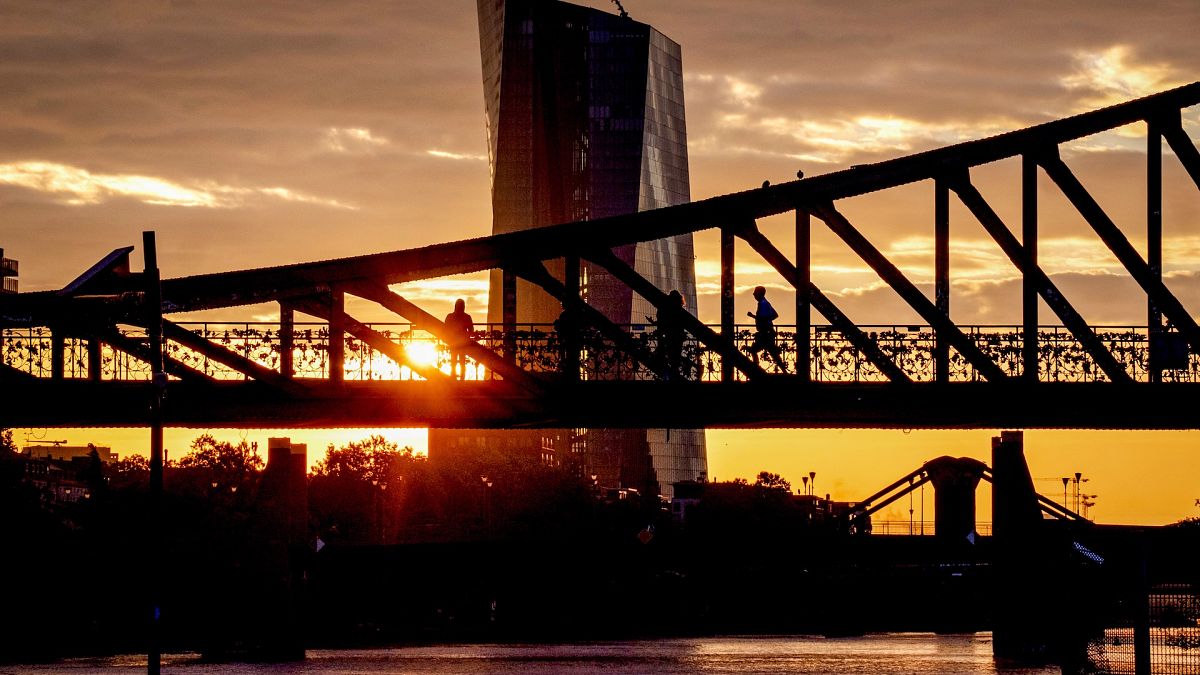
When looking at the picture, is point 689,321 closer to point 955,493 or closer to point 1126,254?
point 1126,254

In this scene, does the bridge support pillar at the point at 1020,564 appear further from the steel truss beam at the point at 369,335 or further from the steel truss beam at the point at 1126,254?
the steel truss beam at the point at 369,335

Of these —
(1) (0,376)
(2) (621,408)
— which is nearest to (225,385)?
(1) (0,376)

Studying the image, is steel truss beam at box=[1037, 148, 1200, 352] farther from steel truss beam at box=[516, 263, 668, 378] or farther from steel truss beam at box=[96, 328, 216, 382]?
steel truss beam at box=[96, 328, 216, 382]

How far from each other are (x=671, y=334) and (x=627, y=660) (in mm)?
6865

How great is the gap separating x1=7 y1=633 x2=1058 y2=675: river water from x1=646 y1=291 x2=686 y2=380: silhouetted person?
610 centimetres

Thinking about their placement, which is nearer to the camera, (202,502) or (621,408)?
(621,408)

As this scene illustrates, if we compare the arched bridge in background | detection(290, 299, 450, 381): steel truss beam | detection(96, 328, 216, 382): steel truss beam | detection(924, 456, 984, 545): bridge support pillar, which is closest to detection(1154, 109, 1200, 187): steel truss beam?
the arched bridge in background

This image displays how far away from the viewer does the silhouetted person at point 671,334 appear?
39.1 metres

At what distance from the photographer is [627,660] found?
41844 millimetres

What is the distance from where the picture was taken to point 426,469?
158250mm

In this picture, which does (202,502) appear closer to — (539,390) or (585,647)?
(585,647)

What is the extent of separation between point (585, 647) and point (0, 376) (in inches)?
669

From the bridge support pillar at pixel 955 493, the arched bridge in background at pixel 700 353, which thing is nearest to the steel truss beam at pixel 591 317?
the arched bridge in background at pixel 700 353

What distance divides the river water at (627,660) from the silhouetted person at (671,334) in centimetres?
610
